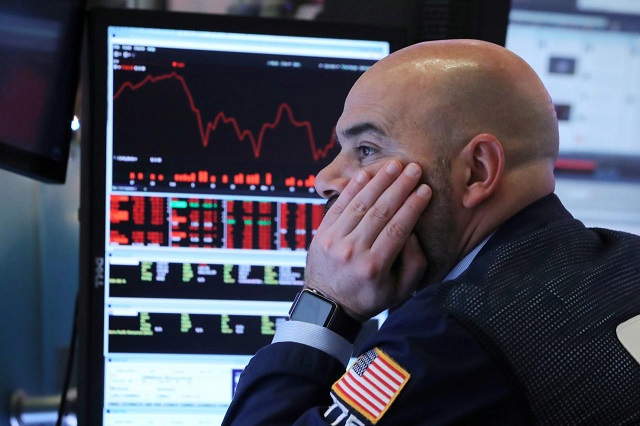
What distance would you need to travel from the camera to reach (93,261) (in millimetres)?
1233

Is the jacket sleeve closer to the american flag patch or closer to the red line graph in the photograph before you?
the american flag patch

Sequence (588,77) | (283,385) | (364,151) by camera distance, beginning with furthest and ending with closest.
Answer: (588,77) < (364,151) < (283,385)

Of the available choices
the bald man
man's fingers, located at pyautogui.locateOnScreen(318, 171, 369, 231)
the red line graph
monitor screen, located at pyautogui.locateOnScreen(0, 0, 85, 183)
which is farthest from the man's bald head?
monitor screen, located at pyautogui.locateOnScreen(0, 0, 85, 183)

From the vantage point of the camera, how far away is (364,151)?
0.98 metres

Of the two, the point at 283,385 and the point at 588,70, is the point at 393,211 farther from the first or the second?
the point at 588,70

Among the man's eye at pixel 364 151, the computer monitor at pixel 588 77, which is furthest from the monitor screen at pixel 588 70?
the man's eye at pixel 364 151

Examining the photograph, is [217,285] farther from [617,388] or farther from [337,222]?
[617,388]

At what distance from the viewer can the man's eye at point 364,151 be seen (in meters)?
0.97

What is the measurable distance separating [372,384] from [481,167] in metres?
0.30

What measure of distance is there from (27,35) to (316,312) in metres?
0.59

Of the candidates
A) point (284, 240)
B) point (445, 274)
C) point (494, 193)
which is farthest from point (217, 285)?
point (494, 193)

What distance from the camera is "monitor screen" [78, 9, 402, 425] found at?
124 centimetres

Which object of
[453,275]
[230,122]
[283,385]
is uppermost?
[230,122]

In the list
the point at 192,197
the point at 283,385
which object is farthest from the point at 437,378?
the point at 192,197
